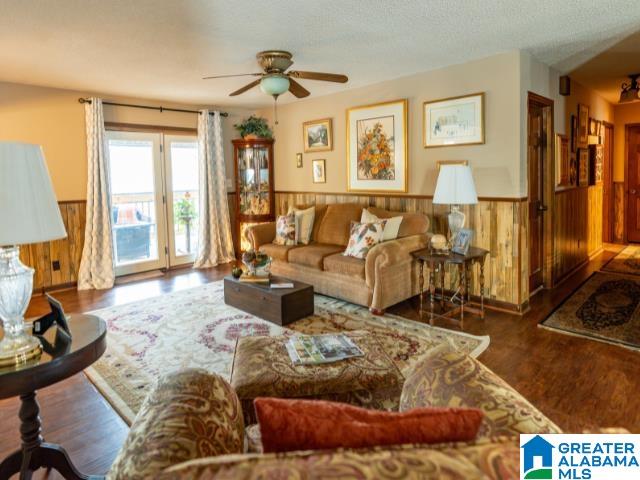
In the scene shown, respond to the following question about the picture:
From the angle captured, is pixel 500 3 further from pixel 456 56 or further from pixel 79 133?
pixel 79 133

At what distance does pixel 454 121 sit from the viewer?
177 inches

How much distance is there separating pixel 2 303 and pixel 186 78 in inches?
149

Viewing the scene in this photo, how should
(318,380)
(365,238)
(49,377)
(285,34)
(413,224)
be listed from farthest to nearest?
(413,224) → (365,238) → (285,34) → (318,380) → (49,377)

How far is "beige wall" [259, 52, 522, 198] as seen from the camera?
4.12 meters

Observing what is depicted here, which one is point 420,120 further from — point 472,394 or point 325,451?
point 325,451

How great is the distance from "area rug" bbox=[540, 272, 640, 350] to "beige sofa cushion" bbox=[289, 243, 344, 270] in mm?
2212

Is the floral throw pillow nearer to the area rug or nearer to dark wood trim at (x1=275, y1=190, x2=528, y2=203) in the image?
dark wood trim at (x1=275, y1=190, x2=528, y2=203)

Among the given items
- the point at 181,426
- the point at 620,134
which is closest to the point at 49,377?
the point at 181,426

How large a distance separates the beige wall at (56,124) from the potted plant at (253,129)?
1.54m

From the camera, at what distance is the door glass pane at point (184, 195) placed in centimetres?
647

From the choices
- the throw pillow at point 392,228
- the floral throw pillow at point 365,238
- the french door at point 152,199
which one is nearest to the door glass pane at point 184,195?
the french door at point 152,199

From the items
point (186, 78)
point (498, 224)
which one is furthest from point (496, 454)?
point (186, 78)

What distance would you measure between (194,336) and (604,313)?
147 inches

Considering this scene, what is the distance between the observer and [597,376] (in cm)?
287
